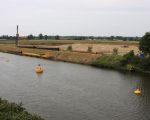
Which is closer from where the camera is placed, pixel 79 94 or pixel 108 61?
pixel 79 94

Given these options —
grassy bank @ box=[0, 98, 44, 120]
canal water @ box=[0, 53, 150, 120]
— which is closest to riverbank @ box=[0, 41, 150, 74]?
canal water @ box=[0, 53, 150, 120]

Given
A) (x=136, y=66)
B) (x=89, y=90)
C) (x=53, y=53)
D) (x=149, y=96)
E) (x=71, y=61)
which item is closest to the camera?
(x=149, y=96)

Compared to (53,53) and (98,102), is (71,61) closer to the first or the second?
(53,53)

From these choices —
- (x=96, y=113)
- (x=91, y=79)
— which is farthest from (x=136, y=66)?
(x=96, y=113)

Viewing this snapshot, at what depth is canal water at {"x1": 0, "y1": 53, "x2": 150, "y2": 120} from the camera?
3644 centimetres

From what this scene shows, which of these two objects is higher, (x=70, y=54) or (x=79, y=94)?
(x=70, y=54)

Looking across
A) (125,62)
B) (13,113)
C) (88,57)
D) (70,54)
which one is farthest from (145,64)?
(13,113)

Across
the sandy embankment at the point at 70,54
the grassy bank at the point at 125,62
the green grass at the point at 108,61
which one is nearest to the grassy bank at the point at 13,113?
the grassy bank at the point at 125,62

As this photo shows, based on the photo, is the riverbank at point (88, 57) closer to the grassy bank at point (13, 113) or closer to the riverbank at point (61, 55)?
the riverbank at point (61, 55)

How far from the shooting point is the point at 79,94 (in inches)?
1809

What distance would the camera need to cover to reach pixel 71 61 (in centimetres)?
9350

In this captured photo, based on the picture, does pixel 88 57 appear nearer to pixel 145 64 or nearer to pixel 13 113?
pixel 145 64

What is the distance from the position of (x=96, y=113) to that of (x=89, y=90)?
1301cm

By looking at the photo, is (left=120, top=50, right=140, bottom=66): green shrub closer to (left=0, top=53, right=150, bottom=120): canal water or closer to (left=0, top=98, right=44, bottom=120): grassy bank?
(left=0, top=53, right=150, bottom=120): canal water
